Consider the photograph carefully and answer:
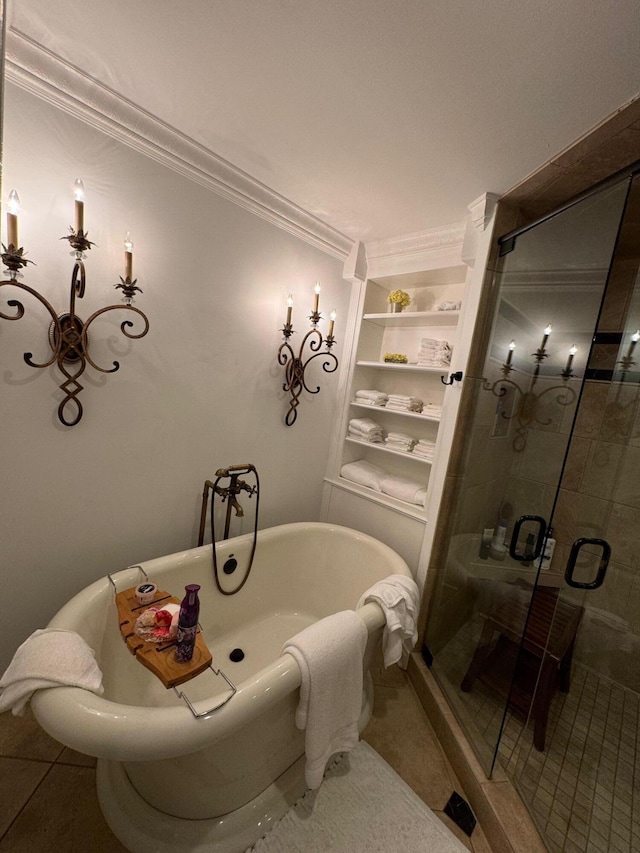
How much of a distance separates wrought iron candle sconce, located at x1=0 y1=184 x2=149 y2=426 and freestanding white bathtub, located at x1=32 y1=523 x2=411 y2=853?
2.50 feet

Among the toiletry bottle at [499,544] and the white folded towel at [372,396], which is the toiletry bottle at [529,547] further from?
the white folded towel at [372,396]

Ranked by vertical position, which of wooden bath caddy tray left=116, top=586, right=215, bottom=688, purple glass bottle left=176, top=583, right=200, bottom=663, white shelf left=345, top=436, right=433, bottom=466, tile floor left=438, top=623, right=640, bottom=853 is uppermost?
white shelf left=345, top=436, right=433, bottom=466

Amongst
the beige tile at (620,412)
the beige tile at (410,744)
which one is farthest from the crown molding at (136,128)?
the beige tile at (410,744)

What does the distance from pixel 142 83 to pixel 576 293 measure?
1801mm

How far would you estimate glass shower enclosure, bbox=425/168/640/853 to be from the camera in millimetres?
1298

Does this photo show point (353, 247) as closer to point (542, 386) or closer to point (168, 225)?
point (168, 225)

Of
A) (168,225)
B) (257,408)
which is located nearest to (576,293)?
(257,408)

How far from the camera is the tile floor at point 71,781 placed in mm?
1074

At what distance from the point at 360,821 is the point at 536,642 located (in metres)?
0.98

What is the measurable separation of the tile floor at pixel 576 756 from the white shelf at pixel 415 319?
5.39ft

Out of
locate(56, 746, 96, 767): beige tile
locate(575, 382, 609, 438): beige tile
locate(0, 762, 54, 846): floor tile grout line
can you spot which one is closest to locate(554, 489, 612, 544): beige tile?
locate(575, 382, 609, 438): beige tile

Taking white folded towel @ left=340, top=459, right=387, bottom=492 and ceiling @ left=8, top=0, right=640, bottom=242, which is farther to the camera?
white folded towel @ left=340, top=459, right=387, bottom=492

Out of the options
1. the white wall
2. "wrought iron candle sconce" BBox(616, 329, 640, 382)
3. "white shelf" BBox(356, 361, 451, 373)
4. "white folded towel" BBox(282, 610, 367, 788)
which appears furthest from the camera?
"white shelf" BBox(356, 361, 451, 373)

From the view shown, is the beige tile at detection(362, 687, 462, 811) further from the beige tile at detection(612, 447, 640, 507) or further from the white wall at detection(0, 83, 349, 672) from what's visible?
the beige tile at detection(612, 447, 640, 507)
